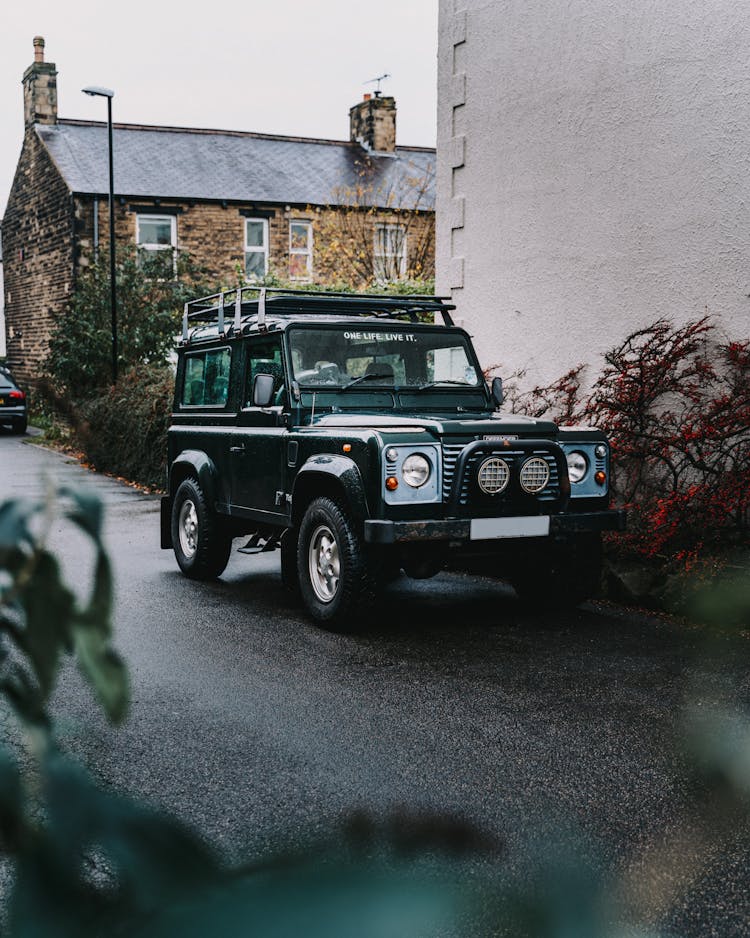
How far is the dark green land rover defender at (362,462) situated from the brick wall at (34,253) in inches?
885

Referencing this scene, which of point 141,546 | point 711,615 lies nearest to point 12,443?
point 141,546

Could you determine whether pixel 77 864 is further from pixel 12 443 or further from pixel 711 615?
pixel 12 443

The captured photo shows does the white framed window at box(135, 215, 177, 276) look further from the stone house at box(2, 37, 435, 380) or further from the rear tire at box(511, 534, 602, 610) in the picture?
the rear tire at box(511, 534, 602, 610)

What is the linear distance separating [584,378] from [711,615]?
10.0 meters

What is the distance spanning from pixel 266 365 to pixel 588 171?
411 centimetres

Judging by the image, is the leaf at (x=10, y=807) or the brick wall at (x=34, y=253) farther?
the brick wall at (x=34, y=253)

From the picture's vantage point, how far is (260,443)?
8375mm

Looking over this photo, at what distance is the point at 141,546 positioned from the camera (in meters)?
11.4

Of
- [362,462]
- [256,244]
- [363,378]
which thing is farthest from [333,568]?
[256,244]

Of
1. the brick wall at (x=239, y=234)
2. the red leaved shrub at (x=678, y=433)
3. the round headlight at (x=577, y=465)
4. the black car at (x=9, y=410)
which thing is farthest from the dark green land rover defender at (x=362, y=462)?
the brick wall at (x=239, y=234)

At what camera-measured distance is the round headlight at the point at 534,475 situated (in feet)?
23.8

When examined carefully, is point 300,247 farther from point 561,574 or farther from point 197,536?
point 561,574

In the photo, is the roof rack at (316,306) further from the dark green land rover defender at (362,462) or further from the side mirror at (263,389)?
the side mirror at (263,389)

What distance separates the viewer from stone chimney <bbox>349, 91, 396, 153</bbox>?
3738cm
